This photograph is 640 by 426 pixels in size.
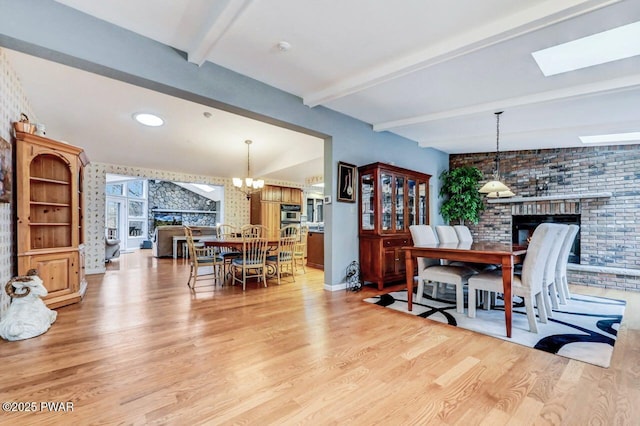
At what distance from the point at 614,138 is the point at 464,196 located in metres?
2.33

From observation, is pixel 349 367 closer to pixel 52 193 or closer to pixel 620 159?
pixel 52 193

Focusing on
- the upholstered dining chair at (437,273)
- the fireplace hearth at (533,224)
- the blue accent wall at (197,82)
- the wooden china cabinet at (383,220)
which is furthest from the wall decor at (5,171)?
the fireplace hearth at (533,224)

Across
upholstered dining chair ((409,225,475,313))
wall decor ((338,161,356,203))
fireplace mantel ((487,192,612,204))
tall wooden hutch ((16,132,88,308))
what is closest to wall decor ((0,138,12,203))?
tall wooden hutch ((16,132,88,308))

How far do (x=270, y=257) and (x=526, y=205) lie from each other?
4.77 metres

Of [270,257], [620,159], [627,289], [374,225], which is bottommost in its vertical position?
[627,289]

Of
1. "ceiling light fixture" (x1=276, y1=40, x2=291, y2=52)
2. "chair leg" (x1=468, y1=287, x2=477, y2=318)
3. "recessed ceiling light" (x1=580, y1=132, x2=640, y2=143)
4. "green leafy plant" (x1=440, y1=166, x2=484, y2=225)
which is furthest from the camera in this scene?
"green leafy plant" (x1=440, y1=166, x2=484, y2=225)

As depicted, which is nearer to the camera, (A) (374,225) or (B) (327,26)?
(B) (327,26)

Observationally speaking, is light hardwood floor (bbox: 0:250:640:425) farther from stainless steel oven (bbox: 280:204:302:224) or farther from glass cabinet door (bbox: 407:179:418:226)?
stainless steel oven (bbox: 280:204:302:224)

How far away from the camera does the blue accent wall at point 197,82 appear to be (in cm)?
219

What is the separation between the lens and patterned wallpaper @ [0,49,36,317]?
108 inches

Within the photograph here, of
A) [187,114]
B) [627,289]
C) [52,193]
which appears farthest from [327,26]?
[627,289]

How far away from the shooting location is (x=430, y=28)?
2500mm

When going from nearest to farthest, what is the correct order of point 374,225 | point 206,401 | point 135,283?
point 206,401 < point 374,225 < point 135,283

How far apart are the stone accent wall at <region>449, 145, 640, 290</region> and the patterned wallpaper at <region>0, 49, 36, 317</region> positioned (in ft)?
23.7
